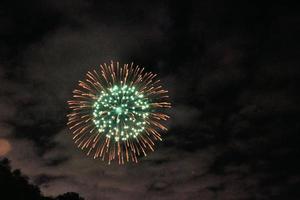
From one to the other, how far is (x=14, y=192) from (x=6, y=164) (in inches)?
247

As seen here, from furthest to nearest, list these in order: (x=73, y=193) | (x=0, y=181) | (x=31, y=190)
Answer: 1. (x=73, y=193)
2. (x=31, y=190)
3. (x=0, y=181)

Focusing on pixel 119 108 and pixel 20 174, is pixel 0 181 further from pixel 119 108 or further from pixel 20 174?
pixel 119 108

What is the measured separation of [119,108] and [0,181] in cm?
2368

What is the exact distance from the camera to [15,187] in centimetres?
5519

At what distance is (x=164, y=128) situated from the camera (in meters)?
38.7

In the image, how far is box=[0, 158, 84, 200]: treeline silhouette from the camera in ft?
175

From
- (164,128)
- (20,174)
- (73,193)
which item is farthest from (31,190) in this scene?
(164,128)

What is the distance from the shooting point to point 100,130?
39438 millimetres

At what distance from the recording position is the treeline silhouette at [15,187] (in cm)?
5346

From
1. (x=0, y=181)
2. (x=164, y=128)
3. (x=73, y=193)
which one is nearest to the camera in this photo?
(x=164, y=128)

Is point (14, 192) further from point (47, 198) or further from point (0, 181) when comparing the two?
point (47, 198)

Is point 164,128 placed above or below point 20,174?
below

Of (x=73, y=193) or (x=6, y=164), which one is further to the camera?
(x=73, y=193)

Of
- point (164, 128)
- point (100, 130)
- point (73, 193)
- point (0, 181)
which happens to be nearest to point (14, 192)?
point (0, 181)
